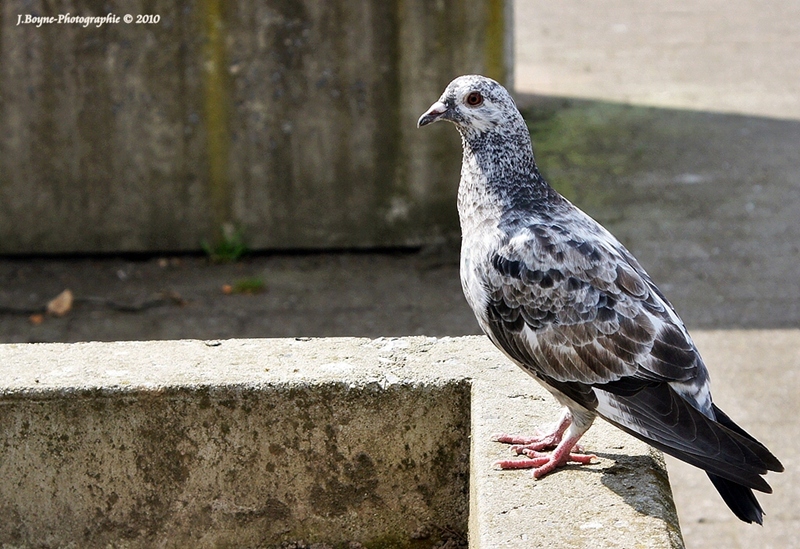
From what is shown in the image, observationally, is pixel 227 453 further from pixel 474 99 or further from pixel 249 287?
pixel 249 287

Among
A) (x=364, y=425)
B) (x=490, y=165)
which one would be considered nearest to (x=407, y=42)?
(x=490, y=165)

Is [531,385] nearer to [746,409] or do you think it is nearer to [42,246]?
[746,409]

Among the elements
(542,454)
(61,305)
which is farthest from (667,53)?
(542,454)

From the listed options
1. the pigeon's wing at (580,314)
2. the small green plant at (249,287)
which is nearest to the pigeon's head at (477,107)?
the pigeon's wing at (580,314)

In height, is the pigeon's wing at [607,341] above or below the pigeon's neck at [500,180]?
below

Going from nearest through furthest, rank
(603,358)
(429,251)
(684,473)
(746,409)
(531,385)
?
(603,358) < (531,385) < (684,473) < (746,409) < (429,251)

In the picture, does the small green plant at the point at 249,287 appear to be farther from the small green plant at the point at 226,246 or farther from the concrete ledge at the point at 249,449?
the concrete ledge at the point at 249,449

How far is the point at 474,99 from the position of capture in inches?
130

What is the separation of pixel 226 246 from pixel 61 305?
3.71 feet

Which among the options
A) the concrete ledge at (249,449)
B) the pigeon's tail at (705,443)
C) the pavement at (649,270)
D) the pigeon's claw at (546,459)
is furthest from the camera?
the pavement at (649,270)

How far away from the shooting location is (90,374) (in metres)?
3.06

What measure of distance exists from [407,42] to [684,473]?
311cm

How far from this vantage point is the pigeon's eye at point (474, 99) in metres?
3.29

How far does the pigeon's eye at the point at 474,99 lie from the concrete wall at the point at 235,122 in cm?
322
